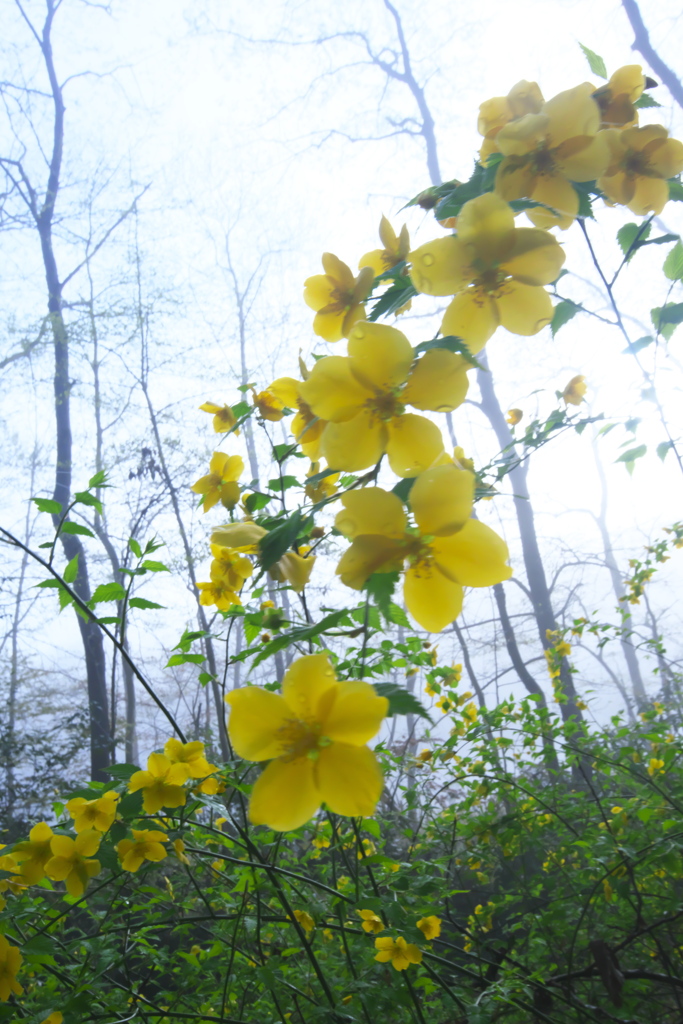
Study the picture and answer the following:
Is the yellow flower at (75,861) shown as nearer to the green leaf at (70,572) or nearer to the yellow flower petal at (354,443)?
the green leaf at (70,572)

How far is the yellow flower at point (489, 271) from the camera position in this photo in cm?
28

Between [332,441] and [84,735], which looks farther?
[84,735]

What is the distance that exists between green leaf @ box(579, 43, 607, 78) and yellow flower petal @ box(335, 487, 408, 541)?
37cm

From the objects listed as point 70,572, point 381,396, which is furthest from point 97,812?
point 381,396

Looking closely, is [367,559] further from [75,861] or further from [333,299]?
[75,861]

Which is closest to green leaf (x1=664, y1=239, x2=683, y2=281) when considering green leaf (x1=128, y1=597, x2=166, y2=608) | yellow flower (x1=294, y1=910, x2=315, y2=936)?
green leaf (x1=128, y1=597, x2=166, y2=608)

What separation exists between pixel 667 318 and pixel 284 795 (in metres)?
0.52

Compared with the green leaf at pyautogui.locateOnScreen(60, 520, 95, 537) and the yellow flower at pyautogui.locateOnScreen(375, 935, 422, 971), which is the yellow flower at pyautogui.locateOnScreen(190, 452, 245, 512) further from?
the yellow flower at pyautogui.locateOnScreen(375, 935, 422, 971)

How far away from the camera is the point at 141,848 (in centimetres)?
64

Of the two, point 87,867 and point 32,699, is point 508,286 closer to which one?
point 87,867

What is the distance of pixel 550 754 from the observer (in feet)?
4.84

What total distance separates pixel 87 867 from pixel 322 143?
7.45 meters

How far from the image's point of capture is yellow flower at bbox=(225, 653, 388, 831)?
238mm

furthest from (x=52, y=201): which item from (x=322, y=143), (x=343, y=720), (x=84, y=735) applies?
(x=343, y=720)
